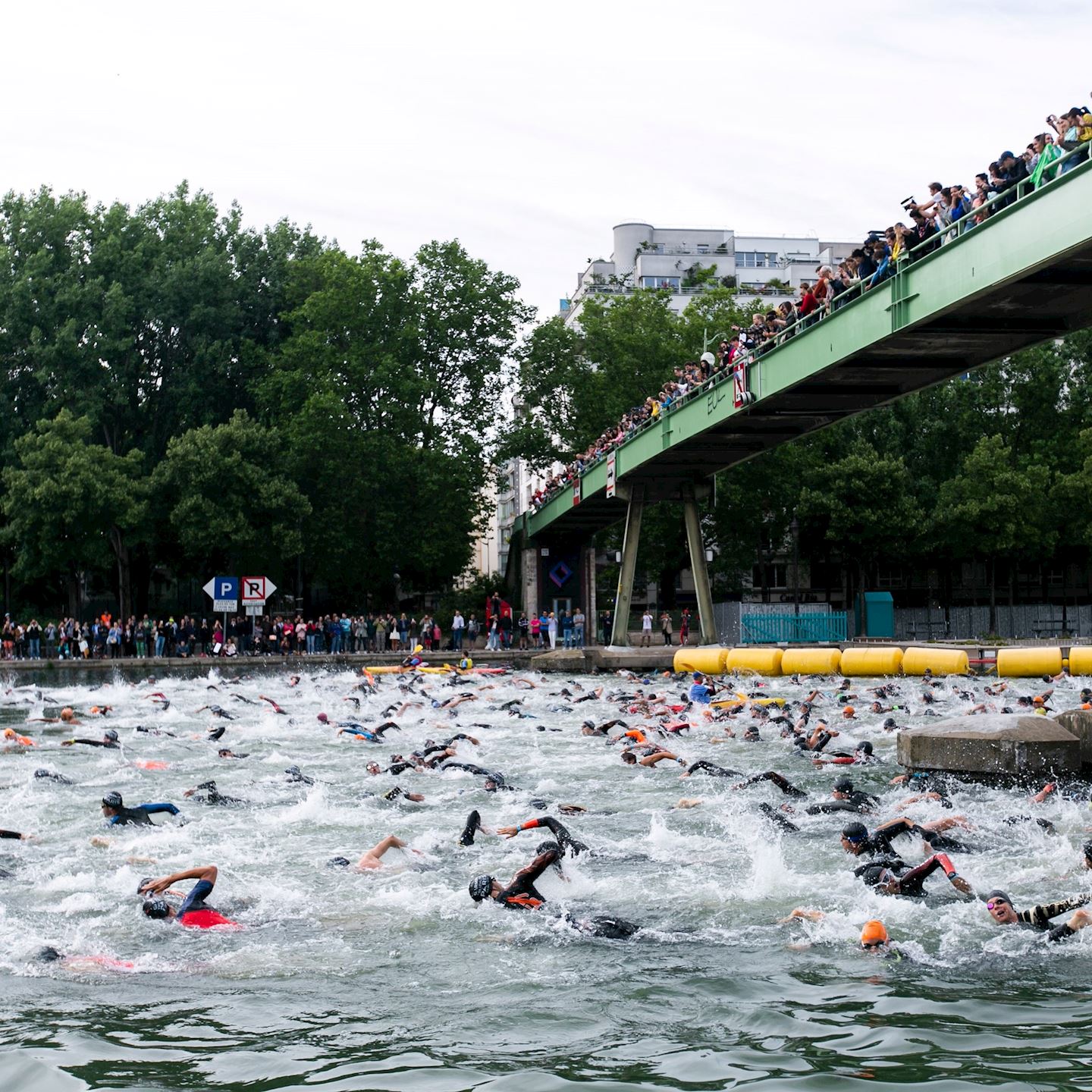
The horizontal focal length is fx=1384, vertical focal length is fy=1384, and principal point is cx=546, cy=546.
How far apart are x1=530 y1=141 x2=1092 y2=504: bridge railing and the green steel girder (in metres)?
0.07

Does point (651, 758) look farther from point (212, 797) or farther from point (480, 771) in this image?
point (212, 797)

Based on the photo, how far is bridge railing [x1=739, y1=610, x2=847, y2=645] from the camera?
5309 centimetres

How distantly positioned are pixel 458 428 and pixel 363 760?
132 ft

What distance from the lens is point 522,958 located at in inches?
377

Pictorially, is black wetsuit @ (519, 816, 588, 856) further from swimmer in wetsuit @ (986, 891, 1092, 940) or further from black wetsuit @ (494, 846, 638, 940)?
swimmer in wetsuit @ (986, 891, 1092, 940)

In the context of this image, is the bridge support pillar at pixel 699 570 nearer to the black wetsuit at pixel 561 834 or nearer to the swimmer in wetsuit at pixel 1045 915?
the black wetsuit at pixel 561 834

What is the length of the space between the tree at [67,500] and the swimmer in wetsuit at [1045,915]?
47.0 meters

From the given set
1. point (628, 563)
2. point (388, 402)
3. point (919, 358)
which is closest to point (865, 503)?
point (628, 563)

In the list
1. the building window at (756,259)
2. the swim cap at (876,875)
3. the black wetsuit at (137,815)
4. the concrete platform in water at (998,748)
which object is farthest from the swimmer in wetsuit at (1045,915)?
the building window at (756,259)

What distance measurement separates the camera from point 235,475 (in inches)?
2122

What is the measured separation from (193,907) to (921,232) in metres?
17.4

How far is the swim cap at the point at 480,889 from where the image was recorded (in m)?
11.1

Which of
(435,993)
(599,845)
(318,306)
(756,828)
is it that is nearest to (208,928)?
(435,993)

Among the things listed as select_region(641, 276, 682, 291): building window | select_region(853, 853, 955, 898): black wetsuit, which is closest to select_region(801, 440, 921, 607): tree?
select_region(641, 276, 682, 291): building window
